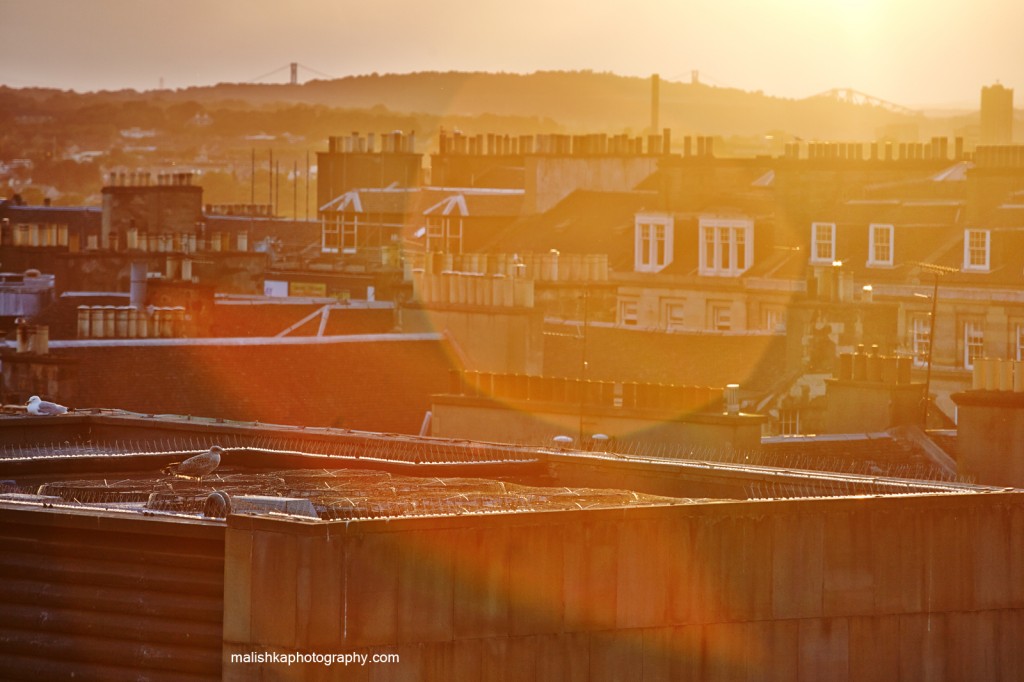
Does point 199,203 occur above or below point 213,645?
above

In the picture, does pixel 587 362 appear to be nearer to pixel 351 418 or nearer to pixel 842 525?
pixel 351 418

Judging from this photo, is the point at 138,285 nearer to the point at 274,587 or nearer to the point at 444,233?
the point at 444,233

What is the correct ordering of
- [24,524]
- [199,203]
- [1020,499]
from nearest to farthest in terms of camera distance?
[24,524]
[1020,499]
[199,203]

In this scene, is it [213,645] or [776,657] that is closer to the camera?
[213,645]

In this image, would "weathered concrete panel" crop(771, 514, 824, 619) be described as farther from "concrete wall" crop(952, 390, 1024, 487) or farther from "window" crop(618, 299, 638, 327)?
"window" crop(618, 299, 638, 327)

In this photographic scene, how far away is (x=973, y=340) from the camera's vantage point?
60406 mm

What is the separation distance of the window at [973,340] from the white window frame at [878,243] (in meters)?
5.04

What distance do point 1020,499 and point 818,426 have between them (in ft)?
61.4

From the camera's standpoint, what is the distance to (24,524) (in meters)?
21.3

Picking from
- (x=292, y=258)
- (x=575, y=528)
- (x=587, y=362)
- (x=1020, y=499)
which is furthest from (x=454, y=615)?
(x=292, y=258)

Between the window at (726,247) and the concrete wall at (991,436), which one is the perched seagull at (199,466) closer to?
the concrete wall at (991,436)

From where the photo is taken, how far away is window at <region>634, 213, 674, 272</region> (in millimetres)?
70562

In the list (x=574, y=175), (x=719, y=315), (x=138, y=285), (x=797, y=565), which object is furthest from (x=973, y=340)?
(x=797, y=565)

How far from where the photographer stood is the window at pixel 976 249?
203ft
